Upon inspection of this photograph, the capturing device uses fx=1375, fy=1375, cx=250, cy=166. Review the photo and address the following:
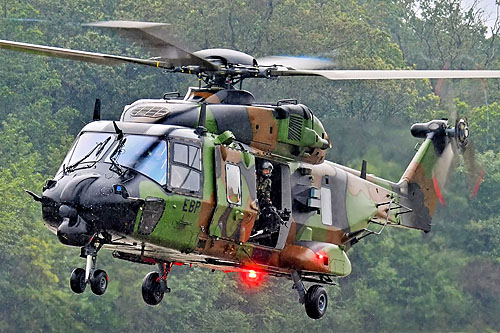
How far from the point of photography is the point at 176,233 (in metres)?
16.7

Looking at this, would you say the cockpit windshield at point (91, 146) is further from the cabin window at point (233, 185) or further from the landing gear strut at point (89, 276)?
the cabin window at point (233, 185)

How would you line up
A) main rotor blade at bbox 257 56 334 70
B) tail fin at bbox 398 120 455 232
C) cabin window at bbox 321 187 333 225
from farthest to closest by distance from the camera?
tail fin at bbox 398 120 455 232 < main rotor blade at bbox 257 56 334 70 < cabin window at bbox 321 187 333 225

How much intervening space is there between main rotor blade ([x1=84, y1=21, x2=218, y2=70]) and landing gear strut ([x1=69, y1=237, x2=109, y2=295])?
239 centimetres

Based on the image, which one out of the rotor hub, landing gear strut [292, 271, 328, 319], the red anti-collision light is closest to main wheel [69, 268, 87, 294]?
landing gear strut [292, 271, 328, 319]

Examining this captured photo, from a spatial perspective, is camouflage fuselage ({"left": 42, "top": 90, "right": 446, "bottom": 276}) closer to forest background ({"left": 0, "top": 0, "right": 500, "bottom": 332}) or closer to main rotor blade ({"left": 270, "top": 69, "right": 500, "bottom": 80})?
main rotor blade ({"left": 270, "top": 69, "right": 500, "bottom": 80})

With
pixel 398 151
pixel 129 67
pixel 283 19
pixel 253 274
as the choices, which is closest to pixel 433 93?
pixel 283 19

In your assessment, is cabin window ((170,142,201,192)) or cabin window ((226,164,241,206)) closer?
cabin window ((170,142,201,192))

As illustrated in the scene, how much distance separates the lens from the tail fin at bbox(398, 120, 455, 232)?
2194cm

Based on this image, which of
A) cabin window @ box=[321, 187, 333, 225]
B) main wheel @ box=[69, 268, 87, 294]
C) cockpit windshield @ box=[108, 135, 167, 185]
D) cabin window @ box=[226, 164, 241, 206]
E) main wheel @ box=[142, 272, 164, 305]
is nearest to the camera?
cockpit windshield @ box=[108, 135, 167, 185]

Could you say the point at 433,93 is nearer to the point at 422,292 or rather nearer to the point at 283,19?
the point at 283,19

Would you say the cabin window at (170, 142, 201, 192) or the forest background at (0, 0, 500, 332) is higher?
the cabin window at (170, 142, 201, 192)

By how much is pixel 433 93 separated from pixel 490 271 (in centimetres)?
965

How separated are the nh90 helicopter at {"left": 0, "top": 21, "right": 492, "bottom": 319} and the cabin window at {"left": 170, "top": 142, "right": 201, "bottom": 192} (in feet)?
0.06

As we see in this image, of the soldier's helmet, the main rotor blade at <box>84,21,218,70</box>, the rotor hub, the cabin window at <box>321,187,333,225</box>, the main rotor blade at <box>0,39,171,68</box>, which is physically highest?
the main rotor blade at <box>84,21,218,70</box>
